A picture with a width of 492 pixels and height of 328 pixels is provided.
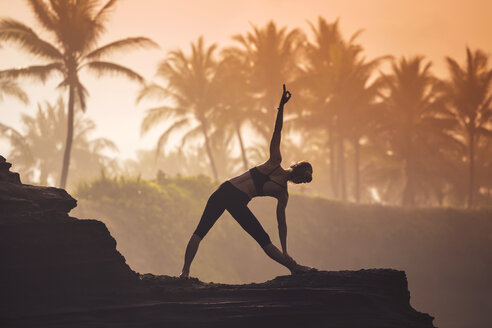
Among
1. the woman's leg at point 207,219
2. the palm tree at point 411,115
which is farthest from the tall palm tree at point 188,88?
the woman's leg at point 207,219

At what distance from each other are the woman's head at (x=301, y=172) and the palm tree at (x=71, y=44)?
18.3 m

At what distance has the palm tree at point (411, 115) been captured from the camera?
113 feet

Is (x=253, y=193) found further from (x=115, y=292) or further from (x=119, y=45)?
(x=119, y=45)

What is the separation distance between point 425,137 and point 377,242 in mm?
11386

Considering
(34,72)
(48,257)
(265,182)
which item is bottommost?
(48,257)

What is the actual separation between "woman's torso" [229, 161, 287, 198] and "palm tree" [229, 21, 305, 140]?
86.5 feet

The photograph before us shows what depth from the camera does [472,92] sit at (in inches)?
1297

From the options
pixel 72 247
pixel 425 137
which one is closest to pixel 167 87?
pixel 425 137

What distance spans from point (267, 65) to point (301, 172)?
27.2 metres

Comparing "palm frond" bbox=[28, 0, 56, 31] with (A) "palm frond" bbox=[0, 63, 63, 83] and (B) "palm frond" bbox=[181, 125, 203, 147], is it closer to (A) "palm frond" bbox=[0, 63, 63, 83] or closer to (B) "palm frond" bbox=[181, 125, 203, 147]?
(A) "palm frond" bbox=[0, 63, 63, 83]

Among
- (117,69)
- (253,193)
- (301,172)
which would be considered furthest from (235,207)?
(117,69)

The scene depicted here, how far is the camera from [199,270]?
23.1m

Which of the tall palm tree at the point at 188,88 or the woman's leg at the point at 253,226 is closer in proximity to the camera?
the woman's leg at the point at 253,226

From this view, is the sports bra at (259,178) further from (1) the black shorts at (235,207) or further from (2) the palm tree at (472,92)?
(2) the palm tree at (472,92)
